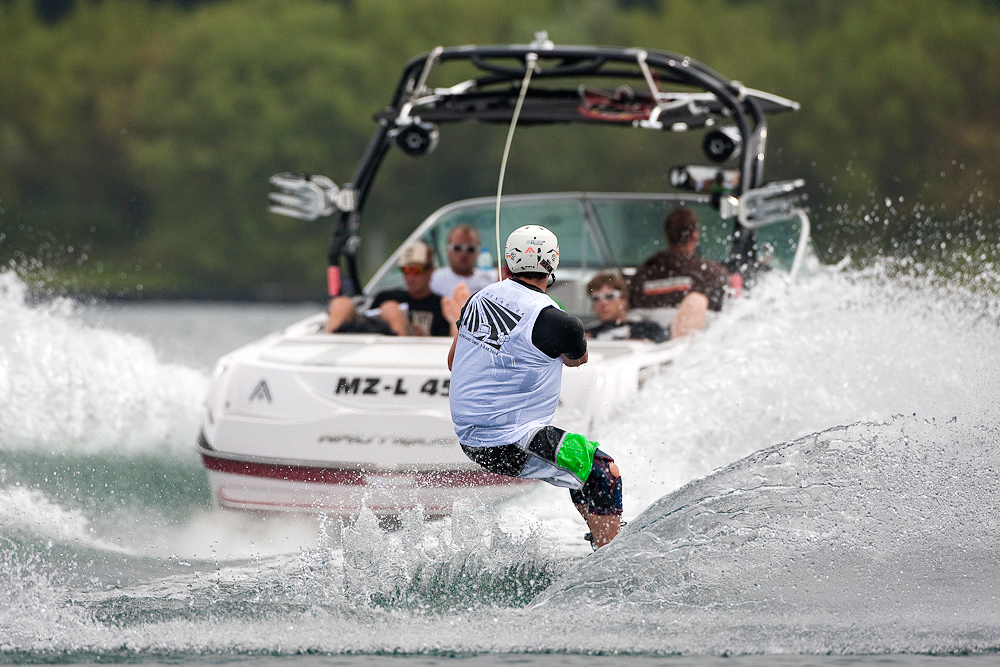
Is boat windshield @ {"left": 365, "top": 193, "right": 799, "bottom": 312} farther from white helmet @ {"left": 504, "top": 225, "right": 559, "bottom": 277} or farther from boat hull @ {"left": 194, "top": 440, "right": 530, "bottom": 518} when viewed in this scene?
white helmet @ {"left": 504, "top": 225, "right": 559, "bottom": 277}

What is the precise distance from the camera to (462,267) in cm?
756

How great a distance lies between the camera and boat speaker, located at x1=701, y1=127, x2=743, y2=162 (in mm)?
8156

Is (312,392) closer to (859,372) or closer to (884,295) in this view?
(859,372)

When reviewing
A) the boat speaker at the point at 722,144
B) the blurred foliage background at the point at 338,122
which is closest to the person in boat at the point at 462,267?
the boat speaker at the point at 722,144

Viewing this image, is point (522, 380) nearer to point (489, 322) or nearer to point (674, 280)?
point (489, 322)

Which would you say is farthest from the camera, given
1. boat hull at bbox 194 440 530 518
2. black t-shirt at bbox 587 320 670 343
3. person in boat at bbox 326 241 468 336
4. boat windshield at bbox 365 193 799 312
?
boat windshield at bbox 365 193 799 312

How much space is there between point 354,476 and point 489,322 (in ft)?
4.84

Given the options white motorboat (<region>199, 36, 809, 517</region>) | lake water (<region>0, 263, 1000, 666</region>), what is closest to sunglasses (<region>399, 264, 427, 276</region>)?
A: white motorboat (<region>199, 36, 809, 517</region>)

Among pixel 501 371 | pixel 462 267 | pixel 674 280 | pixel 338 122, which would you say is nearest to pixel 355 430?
pixel 501 371

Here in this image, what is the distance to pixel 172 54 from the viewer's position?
152 ft

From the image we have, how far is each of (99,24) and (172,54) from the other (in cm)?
769

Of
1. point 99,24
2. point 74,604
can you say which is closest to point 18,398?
point 74,604

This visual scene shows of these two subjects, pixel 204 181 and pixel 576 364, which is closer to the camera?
pixel 576 364

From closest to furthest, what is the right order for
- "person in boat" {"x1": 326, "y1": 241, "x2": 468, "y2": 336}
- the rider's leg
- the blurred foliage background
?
the rider's leg < "person in boat" {"x1": 326, "y1": 241, "x2": 468, "y2": 336} < the blurred foliage background
